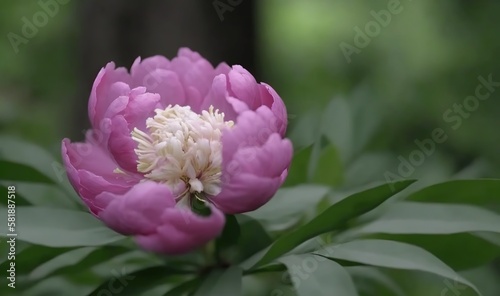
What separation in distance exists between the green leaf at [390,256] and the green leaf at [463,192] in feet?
0.52

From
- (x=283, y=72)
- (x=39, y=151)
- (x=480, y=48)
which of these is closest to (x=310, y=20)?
(x=283, y=72)

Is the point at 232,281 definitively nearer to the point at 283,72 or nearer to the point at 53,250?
the point at 53,250

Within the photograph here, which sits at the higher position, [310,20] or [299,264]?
[299,264]

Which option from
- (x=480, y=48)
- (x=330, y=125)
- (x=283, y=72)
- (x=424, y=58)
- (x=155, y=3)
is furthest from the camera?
(x=283, y=72)

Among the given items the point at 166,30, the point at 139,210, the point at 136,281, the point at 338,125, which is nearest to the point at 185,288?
the point at 136,281

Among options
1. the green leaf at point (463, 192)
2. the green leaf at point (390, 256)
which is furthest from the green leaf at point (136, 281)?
the green leaf at point (463, 192)

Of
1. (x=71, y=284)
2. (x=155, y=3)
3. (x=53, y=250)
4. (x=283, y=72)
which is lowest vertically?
(x=283, y=72)

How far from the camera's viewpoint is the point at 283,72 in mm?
3771

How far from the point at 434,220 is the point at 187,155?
0.33 meters

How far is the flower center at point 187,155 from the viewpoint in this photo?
958 mm

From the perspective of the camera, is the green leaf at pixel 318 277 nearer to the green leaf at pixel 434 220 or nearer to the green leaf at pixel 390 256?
the green leaf at pixel 390 256

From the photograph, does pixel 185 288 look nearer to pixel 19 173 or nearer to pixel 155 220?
pixel 155 220

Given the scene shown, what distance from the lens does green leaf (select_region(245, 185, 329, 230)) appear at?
1.04m

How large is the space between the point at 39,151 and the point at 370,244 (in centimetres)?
63
